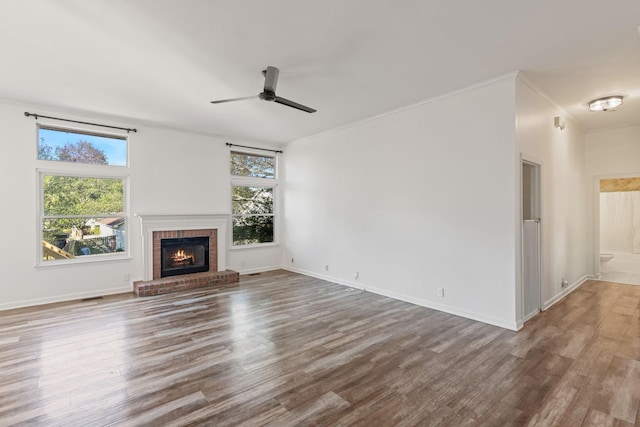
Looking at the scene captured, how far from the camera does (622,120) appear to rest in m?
5.30

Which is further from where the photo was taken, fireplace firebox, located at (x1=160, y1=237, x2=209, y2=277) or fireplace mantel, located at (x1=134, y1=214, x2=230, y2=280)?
fireplace firebox, located at (x1=160, y1=237, x2=209, y2=277)

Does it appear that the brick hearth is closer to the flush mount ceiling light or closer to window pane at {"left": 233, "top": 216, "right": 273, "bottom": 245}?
window pane at {"left": 233, "top": 216, "right": 273, "bottom": 245}

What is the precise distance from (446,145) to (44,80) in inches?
204

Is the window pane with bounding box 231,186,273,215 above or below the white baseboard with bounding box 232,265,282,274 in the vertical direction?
above

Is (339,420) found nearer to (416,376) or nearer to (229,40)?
(416,376)

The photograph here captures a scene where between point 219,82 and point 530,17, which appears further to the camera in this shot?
point 219,82

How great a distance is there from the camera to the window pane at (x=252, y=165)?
22.4ft

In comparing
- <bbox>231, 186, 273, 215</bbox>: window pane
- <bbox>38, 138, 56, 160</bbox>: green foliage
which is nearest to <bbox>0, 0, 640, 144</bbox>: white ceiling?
<bbox>38, 138, 56, 160</bbox>: green foliage

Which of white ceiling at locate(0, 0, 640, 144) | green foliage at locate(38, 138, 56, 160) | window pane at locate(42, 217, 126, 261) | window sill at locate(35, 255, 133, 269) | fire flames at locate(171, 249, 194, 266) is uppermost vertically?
white ceiling at locate(0, 0, 640, 144)

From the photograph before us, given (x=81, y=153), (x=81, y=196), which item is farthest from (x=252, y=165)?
(x=81, y=196)

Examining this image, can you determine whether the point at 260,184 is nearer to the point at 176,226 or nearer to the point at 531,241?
the point at 176,226

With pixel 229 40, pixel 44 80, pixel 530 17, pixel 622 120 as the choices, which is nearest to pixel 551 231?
pixel 622 120

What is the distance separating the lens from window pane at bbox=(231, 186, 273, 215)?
6.86 meters

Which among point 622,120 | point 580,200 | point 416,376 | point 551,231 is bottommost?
point 416,376
